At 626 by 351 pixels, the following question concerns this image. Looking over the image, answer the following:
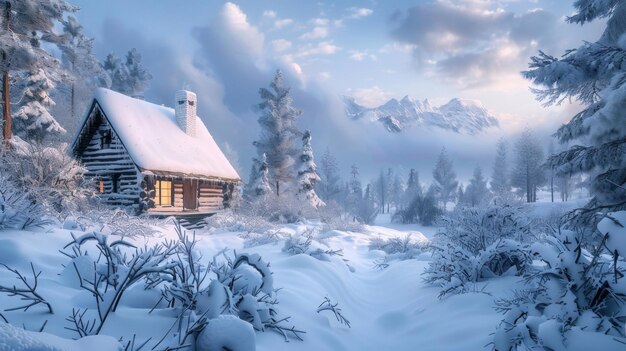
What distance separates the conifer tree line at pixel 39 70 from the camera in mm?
13505

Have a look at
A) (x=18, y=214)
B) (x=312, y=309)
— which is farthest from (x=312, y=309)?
(x=18, y=214)

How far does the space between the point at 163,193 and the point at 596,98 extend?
667 inches

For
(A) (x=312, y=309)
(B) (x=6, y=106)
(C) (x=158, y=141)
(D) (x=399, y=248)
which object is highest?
(B) (x=6, y=106)

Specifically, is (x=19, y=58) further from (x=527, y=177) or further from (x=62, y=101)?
(x=527, y=177)

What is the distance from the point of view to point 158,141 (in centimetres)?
1584

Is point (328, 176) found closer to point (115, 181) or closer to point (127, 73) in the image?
point (127, 73)

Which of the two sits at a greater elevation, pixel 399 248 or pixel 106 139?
pixel 106 139

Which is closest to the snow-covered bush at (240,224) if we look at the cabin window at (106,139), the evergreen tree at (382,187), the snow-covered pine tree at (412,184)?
the cabin window at (106,139)

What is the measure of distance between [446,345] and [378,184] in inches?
2910

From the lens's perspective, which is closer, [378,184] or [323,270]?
[323,270]

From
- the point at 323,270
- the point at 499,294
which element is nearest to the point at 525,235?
the point at 499,294

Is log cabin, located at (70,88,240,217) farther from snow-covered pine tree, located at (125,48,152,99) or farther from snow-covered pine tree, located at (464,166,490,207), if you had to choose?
snow-covered pine tree, located at (464,166,490,207)

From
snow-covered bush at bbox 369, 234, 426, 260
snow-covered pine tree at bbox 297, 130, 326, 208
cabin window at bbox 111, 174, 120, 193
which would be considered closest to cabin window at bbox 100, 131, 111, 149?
cabin window at bbox 111, 174, 120, 193

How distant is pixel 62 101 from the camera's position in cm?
2870
